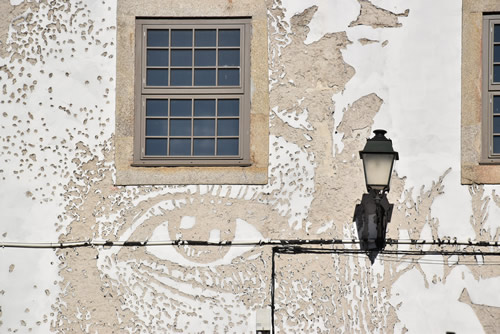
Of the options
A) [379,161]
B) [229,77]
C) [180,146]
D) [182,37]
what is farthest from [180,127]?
[379,161]

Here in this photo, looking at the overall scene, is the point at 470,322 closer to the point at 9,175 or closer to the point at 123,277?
the point at 123,277

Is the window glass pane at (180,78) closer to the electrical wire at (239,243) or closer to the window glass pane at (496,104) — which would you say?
the electrical wire at (239,243)

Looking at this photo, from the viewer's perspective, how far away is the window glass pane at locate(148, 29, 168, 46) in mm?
6777

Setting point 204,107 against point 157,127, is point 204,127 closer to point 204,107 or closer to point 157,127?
point 204,107

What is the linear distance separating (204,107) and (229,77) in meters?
0.31

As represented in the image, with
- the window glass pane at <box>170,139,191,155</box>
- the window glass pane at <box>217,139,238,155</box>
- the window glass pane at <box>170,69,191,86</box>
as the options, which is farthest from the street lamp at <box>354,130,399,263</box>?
the window glass pane at <box>170,69,191,86</box>

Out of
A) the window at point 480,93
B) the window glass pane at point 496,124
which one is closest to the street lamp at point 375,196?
the window at point 480,93

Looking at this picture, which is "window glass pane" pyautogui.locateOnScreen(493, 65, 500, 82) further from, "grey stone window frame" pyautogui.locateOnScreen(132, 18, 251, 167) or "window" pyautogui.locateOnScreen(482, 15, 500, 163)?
"grey stone window frame" pyautogui.locateOnScreen(132, 18, 251, 167)

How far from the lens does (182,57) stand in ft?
22.2

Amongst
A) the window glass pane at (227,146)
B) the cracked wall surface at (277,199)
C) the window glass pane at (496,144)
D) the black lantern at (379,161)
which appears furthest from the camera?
the window glass pane at (227,146)

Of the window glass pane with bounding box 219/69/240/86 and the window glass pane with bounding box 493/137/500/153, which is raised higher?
the window glass pane with bounding box 219/69/240/86

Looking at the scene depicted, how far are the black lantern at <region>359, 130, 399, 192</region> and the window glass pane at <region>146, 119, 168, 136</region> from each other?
1579 millimetres

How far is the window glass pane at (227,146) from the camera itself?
22.0 ft

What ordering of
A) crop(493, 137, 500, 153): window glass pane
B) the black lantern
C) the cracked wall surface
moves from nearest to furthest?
1. the black lantern
2. the cracked wall surface
3. crop(493, 137, 500, 153): window glass pane
